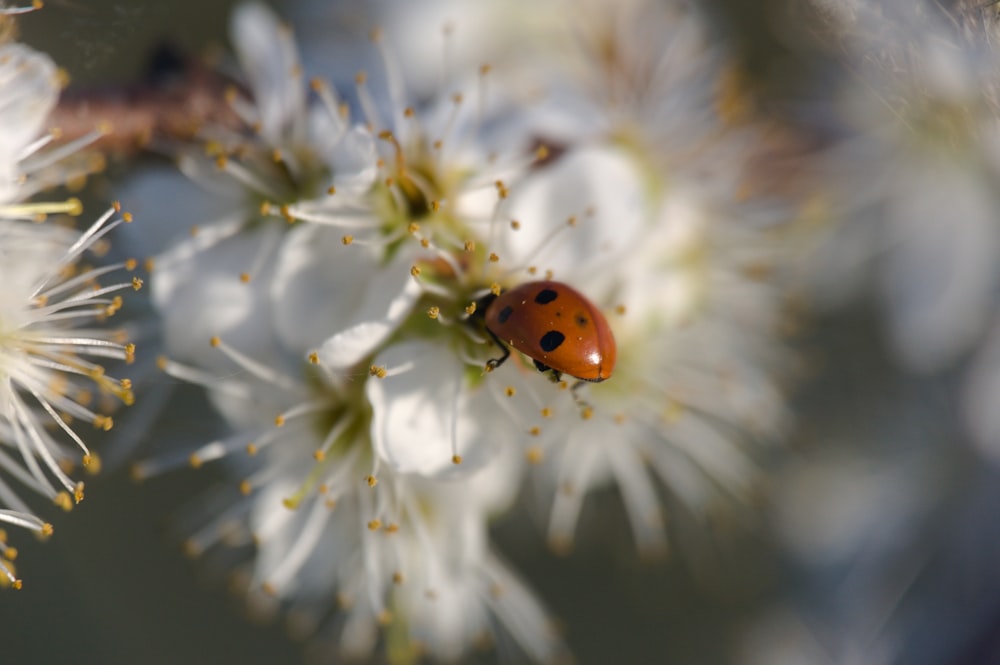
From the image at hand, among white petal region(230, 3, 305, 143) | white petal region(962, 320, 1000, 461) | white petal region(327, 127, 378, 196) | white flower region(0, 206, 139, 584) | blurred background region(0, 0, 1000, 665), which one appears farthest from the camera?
white petal region(962, 320, 1000, 461)

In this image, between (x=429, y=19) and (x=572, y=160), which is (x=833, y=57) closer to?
(x=572, y=160)

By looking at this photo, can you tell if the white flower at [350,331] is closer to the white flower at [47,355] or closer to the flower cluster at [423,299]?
the flower cluster at [423,299]

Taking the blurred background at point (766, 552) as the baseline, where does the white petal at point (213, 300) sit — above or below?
above

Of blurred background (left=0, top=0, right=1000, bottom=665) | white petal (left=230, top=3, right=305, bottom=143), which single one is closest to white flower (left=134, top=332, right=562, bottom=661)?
blurred background (left=0, top=0, right=1000, bottom=665)

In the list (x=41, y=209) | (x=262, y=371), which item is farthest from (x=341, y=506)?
(x=41, y=209)

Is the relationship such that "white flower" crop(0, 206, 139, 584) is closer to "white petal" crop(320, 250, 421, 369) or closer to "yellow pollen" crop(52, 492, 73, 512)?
"yellow pollen" crop(52, 492, 73, 512)

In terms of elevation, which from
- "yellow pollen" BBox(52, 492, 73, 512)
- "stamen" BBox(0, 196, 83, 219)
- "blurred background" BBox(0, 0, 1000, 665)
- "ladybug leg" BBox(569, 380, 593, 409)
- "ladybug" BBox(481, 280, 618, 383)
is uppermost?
"ladybug" BBox(481, 280, 618, 383)

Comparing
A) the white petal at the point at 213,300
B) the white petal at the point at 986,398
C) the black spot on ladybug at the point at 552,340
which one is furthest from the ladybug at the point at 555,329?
the white petal at the point at 986,398
